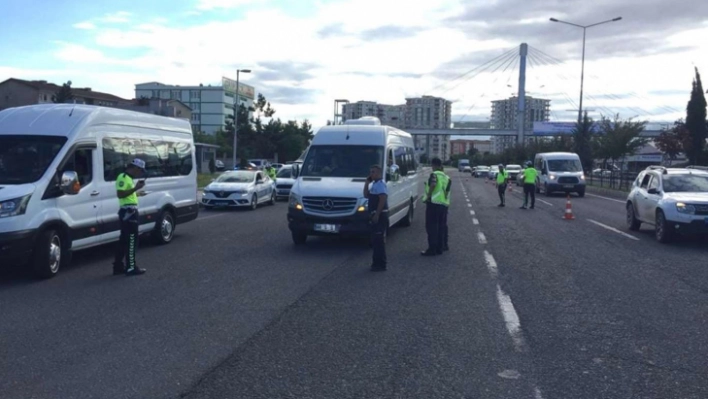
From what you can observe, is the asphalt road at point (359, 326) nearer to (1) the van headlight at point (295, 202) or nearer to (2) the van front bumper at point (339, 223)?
(2) the van front bumper at point (339, 223)

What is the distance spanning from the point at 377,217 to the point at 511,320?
4.10 m

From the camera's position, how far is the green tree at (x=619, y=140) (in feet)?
167

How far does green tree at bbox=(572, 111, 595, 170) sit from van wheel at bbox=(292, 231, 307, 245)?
45622 mm

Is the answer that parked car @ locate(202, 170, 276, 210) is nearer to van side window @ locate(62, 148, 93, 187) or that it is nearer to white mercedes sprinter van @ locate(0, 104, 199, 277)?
white mercedes sprinter van @ locate(0, 104, 199, 277)

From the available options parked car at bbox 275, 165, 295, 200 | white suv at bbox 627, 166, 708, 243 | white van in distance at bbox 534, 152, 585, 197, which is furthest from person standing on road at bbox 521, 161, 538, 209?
white van in distance at bbox 534, 152, 585, 197

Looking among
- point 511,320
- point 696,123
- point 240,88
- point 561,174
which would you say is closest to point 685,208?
point 511,320

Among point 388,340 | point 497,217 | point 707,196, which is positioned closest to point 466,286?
point 388,340

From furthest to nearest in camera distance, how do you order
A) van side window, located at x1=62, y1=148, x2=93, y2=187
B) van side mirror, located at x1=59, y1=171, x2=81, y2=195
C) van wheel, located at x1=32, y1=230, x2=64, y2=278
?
van side window, located at x1=62, y1=148, x2=93, y2=187 → van side mirror, located at x1=59, y1=171, x2=81, y2=195 → van wheel, located at x1=32, y1=230, x2=64, y2=278

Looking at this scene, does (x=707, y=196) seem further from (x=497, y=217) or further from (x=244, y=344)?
(x=244, y=344)

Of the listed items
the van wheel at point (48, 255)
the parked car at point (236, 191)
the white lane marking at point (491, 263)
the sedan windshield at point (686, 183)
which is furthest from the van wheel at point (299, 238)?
the parked car at point (236, 191)

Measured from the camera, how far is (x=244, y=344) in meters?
7.18

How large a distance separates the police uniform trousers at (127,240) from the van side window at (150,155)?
1.61 metres

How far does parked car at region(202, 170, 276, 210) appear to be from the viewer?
82.8 feet

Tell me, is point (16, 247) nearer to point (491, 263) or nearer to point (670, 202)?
point (491, 263)
